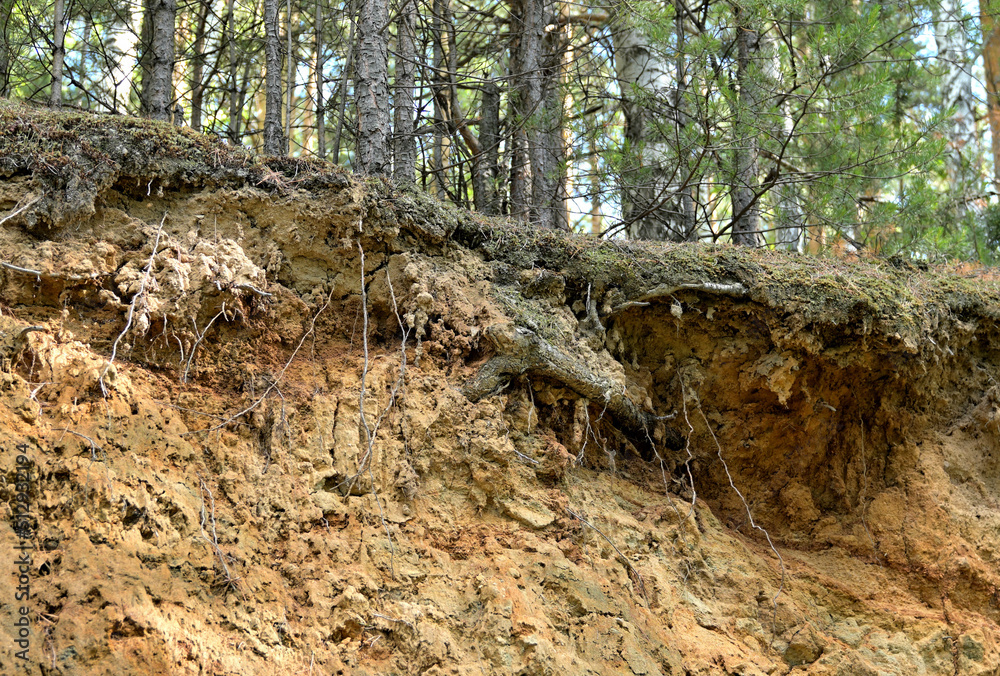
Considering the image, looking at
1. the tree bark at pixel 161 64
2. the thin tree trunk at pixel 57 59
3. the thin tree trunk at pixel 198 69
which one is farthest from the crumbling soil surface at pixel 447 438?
the thin tree trunk at pixel 198 69

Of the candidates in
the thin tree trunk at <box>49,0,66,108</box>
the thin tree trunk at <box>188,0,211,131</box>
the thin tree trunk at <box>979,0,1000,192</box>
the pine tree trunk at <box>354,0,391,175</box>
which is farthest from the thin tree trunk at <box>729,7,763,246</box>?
the thin tree trunk at <box>979,0,1000,192</box>

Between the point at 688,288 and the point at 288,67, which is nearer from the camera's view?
the point at 688,288

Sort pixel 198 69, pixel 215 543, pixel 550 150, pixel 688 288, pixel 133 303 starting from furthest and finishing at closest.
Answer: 1. pixel 198 69
2. pixel 550 150
3. pixel 688 288
4. pixel 133 303
5. pixel 215 543

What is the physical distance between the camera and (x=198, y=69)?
374 inches

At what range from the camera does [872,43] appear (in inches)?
255

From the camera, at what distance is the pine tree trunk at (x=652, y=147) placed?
6980 mm

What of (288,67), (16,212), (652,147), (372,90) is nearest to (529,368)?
(372,90)

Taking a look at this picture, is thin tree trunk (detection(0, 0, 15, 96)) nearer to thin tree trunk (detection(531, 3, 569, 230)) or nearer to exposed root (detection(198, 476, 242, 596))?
thin tree trunk (detection(531, 3, 569, 230))

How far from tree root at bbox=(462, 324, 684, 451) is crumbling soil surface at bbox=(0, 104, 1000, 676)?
2cm

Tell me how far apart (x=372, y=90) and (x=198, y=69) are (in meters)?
4.29

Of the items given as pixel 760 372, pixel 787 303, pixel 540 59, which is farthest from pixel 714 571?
pixel 540 59

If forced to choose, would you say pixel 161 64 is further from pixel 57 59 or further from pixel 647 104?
pixel 647 104

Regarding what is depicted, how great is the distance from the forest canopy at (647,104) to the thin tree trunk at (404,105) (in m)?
Result: 0.02

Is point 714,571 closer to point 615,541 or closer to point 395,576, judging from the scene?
point 615,541
